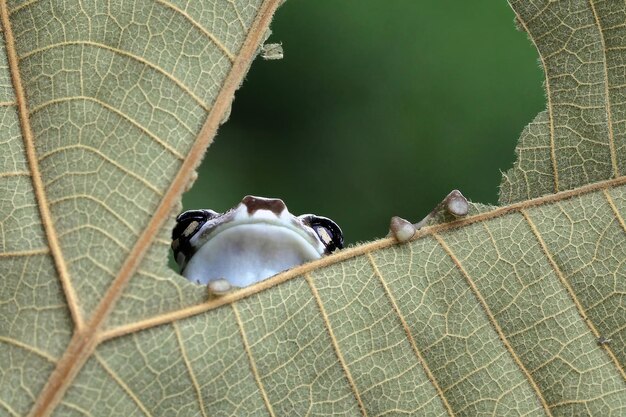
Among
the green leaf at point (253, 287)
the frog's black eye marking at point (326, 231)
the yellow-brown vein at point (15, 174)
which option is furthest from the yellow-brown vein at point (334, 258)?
the yellow-brown vein at point (15, 174)

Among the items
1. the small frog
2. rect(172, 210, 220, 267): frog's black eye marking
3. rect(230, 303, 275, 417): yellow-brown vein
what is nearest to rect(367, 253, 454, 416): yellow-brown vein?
the small frog

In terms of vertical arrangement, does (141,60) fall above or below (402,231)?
above

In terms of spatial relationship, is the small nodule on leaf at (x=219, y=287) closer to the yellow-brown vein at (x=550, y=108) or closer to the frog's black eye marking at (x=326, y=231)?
the frog's black eye marking at (x=326, y=231)

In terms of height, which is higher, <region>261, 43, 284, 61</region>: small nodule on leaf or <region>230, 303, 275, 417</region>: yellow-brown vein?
<region>261, 43, 284, 61</region>: small nodule on leaf

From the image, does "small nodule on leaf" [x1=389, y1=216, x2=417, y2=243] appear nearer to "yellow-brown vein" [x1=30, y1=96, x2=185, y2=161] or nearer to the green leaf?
the green leaf

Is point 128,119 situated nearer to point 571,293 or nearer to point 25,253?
point 25,253

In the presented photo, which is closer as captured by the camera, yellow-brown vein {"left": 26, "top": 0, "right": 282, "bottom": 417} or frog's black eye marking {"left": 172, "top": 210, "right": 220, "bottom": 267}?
yellow-brown vein {"left": 26, "top": 0, "right": 282, "bottom": 417}

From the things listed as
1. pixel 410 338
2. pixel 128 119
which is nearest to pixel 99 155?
pixel 128 119
